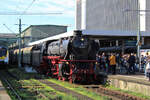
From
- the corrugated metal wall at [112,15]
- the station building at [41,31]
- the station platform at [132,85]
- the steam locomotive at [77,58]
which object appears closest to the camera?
the station platform at [132,85]

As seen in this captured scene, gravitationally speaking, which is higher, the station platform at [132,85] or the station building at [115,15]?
the station building at [115,15]

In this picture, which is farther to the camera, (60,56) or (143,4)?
(143,4)

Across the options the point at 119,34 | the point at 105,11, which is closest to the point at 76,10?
the point at 105,11

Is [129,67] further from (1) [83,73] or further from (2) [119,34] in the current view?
(2) [119,34]

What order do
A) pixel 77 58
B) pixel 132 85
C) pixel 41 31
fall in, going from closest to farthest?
pixel 132 85 → pixel 77 58 → pixel 41 31

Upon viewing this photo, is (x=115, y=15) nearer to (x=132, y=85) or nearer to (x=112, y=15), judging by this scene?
(x=112, y=15)

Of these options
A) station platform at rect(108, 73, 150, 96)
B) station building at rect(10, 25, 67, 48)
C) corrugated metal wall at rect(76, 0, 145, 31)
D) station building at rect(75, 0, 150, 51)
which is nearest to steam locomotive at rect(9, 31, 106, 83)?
station platform at rect(108, 73, 150, 96)

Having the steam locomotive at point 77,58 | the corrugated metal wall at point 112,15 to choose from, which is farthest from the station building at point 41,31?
the steam locomotive at point 77,58

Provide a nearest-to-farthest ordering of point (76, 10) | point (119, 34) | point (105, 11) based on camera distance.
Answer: point (119, 34), point (105, 11), point (76, 10)

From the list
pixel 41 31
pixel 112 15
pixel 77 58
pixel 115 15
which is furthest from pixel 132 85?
pixel 112 15

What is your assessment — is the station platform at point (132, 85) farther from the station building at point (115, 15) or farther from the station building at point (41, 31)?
the station building at point (41, 31)

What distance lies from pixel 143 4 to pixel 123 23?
8977 millimetres

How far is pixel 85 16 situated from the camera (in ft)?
258

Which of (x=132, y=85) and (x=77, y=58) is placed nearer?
(x=132, y=85)
